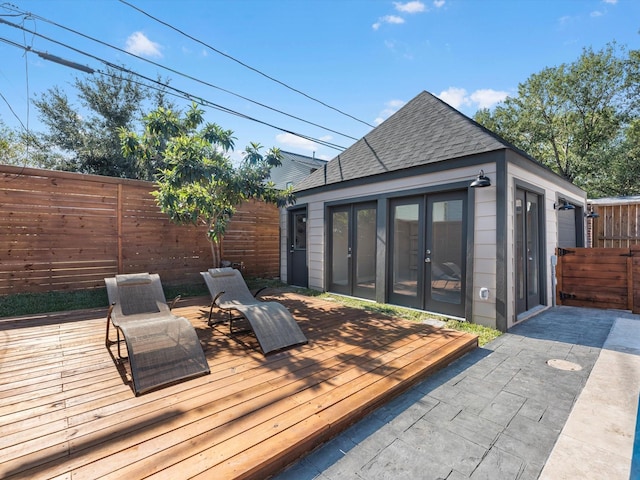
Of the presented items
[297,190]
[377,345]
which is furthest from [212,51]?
[377,345]

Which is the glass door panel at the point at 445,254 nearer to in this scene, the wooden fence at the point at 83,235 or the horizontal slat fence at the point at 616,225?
the wooden fence at the point at 83,235

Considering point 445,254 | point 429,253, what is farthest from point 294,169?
point 445,254

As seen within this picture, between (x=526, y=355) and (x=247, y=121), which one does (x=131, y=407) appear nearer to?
(x=526, y=355)

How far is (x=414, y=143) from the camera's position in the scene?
19.7ft

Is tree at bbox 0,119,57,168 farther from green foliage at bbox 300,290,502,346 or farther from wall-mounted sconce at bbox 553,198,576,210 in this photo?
wall-mounted sconce at bbox 553,198,576,210

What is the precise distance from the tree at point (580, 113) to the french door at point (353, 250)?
16036 mm

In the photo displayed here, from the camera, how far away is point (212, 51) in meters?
7.11

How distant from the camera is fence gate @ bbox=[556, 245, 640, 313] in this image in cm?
542

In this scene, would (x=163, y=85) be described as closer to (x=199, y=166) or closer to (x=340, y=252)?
(x=199, y=166)

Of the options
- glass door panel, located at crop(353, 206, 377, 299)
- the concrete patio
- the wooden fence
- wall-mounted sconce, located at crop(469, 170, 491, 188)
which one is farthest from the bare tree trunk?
wall-mounted sconce, located at crop(469, 170, 491, 188)

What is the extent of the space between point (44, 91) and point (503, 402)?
18423 millimetres

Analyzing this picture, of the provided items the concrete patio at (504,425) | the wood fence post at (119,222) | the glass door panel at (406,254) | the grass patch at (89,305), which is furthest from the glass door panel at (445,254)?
the wood fence post at (119,222)

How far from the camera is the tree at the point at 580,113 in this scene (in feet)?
49.1

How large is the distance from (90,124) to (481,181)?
16021 mm
